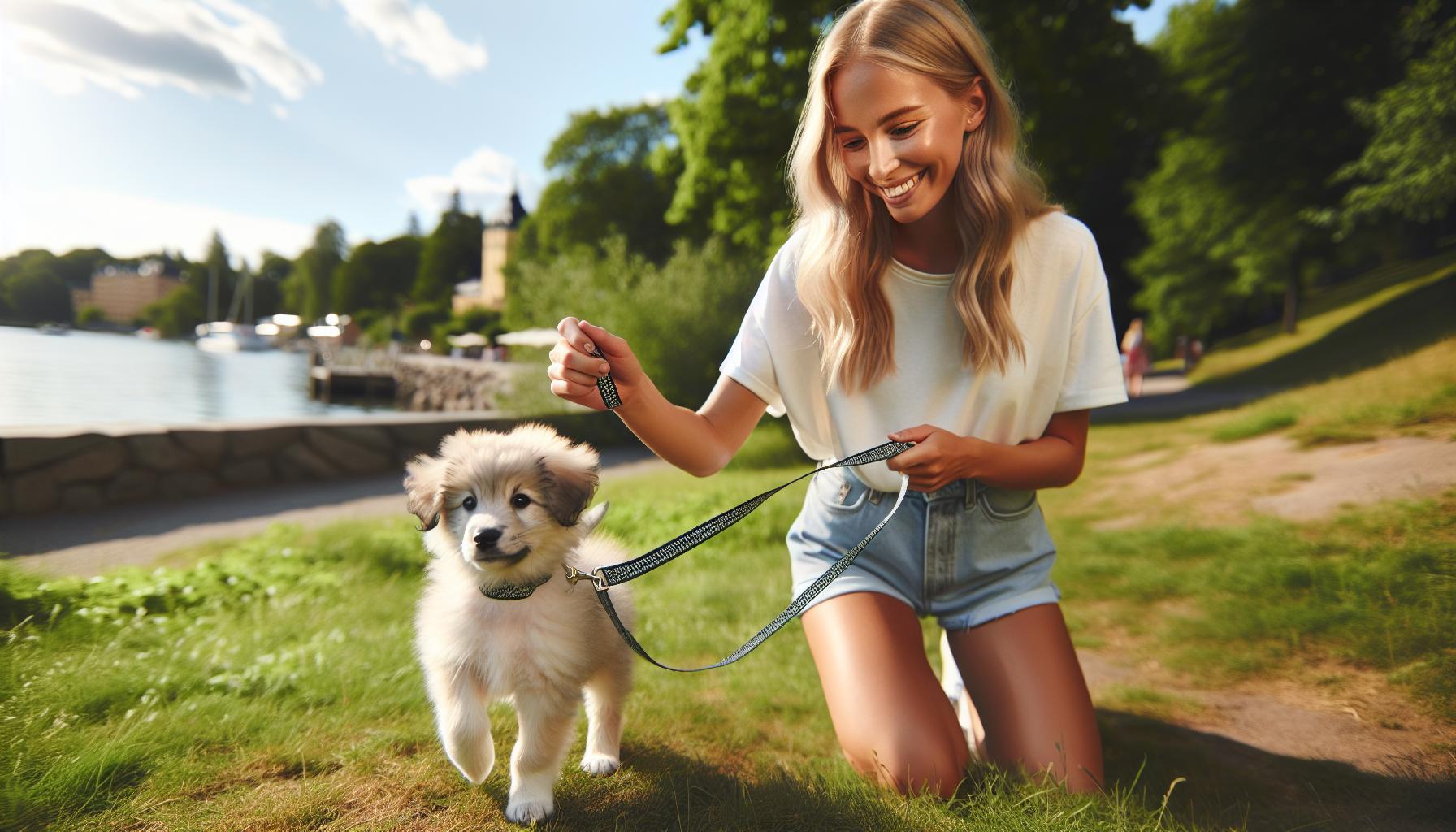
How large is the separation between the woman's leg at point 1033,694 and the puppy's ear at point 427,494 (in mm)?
1867

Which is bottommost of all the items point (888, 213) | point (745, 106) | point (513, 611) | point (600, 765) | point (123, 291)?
point (600, 765)

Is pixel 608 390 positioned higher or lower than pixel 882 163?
lower

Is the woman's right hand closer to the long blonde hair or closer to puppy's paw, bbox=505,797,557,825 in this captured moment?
the long blonde hair

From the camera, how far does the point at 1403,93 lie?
11719mm

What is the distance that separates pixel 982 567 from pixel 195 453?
8.48m

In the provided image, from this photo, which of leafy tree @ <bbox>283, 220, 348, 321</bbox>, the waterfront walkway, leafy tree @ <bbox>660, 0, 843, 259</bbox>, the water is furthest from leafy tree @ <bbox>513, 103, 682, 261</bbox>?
leafy tree @ <bbox>283, 220, 348, 321</bbox>

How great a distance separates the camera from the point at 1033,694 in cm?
273

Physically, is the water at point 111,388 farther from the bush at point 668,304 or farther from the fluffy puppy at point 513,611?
the bush at point 668,304

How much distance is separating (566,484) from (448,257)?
305ft

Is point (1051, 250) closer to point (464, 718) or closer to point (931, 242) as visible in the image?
point (931, 242)

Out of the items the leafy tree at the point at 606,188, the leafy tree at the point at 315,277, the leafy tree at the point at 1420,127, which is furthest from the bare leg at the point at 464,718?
the leafy tree at the point at 315,277

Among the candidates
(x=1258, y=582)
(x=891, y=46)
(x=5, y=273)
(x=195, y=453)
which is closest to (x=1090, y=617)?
(x=1258, y=582)

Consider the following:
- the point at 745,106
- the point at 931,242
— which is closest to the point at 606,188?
the point at 745,106

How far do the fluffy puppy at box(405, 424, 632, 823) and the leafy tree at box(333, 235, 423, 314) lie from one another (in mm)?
77579
